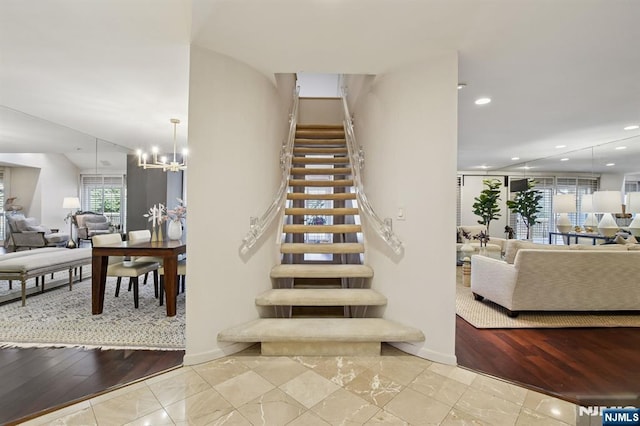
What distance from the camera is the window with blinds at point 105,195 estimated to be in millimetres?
5273

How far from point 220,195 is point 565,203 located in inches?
242

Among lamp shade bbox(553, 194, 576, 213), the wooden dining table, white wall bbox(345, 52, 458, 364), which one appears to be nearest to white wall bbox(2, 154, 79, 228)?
the wooden dining table

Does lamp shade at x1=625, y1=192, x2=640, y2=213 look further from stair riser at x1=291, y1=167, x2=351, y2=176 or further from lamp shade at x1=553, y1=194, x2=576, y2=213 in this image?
stair riser at x1=291, y1=167, x2=351, y2=176

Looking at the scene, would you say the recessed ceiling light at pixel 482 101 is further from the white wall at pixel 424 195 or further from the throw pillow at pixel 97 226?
the throw pillow at pixel 97 226

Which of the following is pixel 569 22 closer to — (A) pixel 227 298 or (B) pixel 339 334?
(B) pixel 339 334

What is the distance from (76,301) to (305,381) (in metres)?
3.47

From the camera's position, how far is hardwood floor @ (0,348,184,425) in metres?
1.73

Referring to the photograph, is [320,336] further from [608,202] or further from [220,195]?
[608,202]

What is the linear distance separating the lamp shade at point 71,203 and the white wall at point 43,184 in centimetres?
6

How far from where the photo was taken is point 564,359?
232 centimetres

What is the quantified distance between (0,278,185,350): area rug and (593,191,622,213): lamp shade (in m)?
6.57

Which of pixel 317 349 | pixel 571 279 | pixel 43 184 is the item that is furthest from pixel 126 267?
pixel 571 279

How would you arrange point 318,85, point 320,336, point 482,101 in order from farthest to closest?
1. point 318,85
2. point 482,101
3. point 320,336

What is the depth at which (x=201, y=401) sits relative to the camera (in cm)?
174
